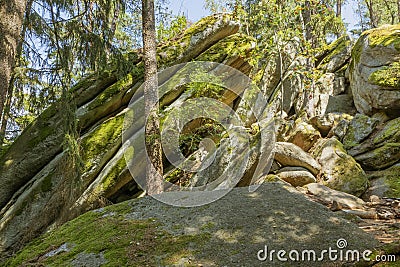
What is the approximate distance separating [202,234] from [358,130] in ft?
24.6

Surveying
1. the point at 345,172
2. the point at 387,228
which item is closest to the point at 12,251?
the point at 387,228

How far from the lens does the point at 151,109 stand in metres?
7.14

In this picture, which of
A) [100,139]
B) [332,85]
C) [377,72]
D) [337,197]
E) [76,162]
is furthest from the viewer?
[332,85]

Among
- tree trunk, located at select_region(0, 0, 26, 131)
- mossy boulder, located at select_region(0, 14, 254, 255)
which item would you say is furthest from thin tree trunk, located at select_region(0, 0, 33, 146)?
tree trunk, located at select_region(0, 0, 26, 131)

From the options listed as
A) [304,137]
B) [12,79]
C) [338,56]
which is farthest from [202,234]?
[338,56]

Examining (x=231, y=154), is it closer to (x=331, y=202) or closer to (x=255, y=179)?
(x=255, y=179)

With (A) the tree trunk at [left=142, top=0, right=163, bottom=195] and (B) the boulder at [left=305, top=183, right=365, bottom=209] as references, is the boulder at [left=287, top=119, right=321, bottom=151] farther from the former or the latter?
(A) the tree trunk at [left=142, top=0, right=163, bottom=195]

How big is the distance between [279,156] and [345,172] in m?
1.63

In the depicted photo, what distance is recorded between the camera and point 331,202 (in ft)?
18.1

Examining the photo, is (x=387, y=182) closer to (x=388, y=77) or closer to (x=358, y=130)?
(x=358, y=130)

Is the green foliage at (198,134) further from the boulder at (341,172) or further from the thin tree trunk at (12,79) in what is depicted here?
the thin tree trunk at (12,79)

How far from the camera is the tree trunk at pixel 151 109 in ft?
22.5

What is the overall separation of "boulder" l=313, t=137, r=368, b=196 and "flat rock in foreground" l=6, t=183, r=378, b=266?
9.00ft

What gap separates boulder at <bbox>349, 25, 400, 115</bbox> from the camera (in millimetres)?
9469
